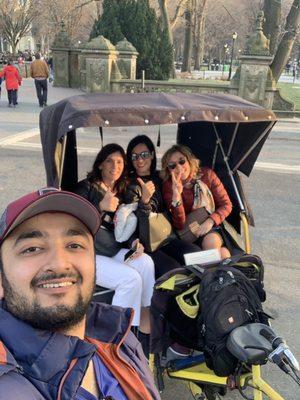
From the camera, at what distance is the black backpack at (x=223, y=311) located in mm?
2674

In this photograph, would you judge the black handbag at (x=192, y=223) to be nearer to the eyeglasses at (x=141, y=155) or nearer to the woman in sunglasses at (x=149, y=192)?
the woman in sunglasses at (x=149, y=192)

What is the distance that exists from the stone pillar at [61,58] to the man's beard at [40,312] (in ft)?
72.2

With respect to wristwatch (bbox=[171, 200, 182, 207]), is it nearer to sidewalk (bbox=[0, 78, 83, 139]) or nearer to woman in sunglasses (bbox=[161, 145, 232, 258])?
woman in sunglasses (bbox=[161, 145, 232, 258])

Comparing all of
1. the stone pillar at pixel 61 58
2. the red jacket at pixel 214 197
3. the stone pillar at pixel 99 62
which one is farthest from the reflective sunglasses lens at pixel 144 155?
the stone pillar at pixel 61 58

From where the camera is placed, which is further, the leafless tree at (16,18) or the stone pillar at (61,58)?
the leafless tree at (16,18)

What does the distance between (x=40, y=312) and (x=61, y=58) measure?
2234cm

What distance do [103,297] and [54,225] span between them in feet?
6.03

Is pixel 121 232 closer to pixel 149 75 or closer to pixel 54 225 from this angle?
pixel 54 225

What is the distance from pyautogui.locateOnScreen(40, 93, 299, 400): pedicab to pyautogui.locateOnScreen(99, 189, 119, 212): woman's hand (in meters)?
0.41

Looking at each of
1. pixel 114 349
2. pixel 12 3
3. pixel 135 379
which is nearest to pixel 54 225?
pixel 114 349

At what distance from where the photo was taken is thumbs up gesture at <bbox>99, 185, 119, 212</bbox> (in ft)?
12.2

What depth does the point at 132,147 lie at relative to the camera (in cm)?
419

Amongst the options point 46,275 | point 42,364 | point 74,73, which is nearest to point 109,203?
point 46,275

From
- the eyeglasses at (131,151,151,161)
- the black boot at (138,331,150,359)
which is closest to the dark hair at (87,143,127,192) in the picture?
the eyeglasses at (131,151,151,161)
